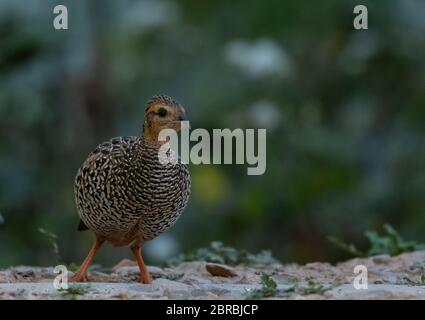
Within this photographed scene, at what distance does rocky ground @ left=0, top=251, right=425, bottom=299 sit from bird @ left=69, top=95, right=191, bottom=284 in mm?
405

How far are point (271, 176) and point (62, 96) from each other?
321 cm

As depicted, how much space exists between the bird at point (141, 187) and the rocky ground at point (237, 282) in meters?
0.40

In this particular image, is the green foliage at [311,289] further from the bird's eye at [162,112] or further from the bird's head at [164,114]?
the bird's eye at [162,112]

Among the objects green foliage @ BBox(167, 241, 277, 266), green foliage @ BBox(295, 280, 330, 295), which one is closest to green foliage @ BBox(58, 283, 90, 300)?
green foliage @ BBox(295, 280, 330, 295)

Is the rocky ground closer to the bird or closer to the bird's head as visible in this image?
the bird

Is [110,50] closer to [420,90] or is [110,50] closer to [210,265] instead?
[420,90]

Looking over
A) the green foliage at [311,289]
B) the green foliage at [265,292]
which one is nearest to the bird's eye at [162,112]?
the green foliage at [265,292]

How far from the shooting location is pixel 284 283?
7836 millimetres

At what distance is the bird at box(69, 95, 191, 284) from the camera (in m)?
7.80

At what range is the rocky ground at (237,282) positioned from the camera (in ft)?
23.0
